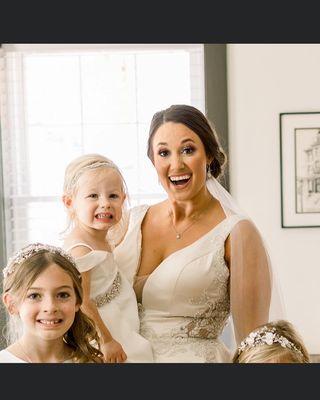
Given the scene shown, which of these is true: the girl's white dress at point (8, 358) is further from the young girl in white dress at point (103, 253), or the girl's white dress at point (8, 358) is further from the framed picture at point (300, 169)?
the framed picture at point (300, 169)

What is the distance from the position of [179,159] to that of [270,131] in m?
0.25

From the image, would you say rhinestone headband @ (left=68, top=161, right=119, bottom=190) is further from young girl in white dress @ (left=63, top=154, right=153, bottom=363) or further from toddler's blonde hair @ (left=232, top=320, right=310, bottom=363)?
toddler's blonde hair @ (left=232, top=320, right=310, bottom=363)

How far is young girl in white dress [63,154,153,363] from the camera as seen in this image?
175 cm

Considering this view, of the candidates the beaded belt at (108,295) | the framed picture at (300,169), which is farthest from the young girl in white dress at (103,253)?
the framed picture at (300,169)

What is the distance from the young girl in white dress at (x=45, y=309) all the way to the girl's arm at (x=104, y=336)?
0.7 inches

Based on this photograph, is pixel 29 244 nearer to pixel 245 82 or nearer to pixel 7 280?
pixel 7 280

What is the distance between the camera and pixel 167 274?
5.90 feet

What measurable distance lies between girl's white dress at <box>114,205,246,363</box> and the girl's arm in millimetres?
71

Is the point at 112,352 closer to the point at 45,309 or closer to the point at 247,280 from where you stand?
the point at 45,309

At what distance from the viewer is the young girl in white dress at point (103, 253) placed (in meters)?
1.75

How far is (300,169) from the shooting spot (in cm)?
189

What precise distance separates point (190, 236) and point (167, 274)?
105 mm

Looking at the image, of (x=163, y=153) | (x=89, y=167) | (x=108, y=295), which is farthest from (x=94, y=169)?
(x=108, y=295)

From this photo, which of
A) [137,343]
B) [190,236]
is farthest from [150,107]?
[137,343]
